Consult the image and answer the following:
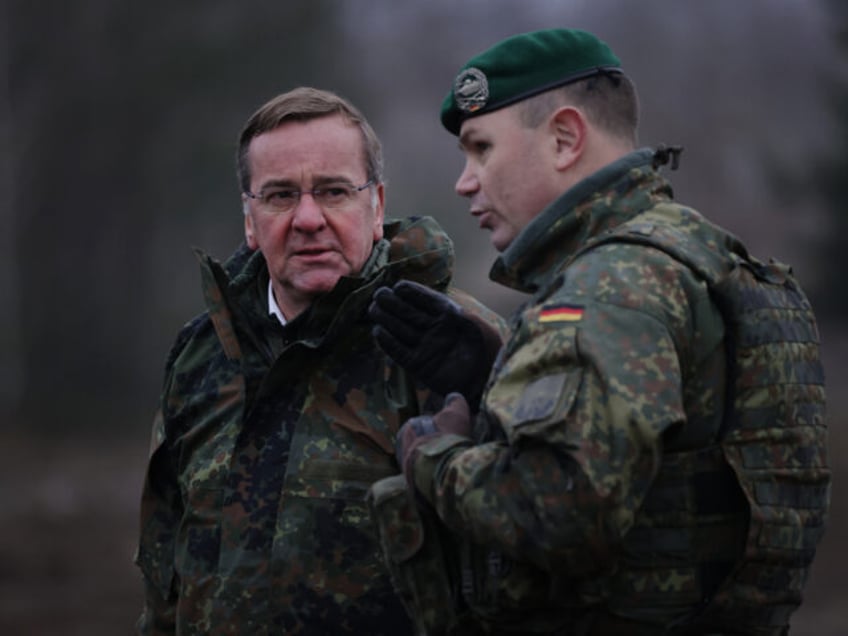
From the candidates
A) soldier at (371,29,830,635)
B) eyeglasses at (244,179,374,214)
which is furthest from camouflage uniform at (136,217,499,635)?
soldier at (371,29,830,635)

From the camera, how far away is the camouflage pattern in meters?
1.83

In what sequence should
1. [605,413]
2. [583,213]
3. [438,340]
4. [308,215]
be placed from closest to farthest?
[605,413]
[583,213]
[438,340]
[308,215]

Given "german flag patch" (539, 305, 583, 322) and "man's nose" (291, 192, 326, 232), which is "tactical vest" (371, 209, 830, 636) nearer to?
"german flag patch" (539, 305, 583, 322)

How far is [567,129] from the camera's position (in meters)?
2.20

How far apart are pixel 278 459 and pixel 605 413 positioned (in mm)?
1136

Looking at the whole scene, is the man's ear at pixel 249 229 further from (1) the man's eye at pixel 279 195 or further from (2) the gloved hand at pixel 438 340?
(2) the gloved hand at pixel 438 340

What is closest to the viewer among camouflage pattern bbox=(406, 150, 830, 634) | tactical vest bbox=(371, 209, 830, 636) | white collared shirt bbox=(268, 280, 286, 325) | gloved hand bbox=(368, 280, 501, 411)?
camouflage pattern bbox=(406, 150, 830, 634)

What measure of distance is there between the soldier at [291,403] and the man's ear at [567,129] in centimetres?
43

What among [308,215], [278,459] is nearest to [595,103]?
[308,215]

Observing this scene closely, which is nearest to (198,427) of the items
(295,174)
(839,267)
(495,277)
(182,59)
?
(295,174)

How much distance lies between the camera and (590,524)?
1814mm

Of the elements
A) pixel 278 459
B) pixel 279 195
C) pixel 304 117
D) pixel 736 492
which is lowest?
pixel 736 492

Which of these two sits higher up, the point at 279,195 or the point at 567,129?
the point at 279,195

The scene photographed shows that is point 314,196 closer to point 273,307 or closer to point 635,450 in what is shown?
point 273,307
